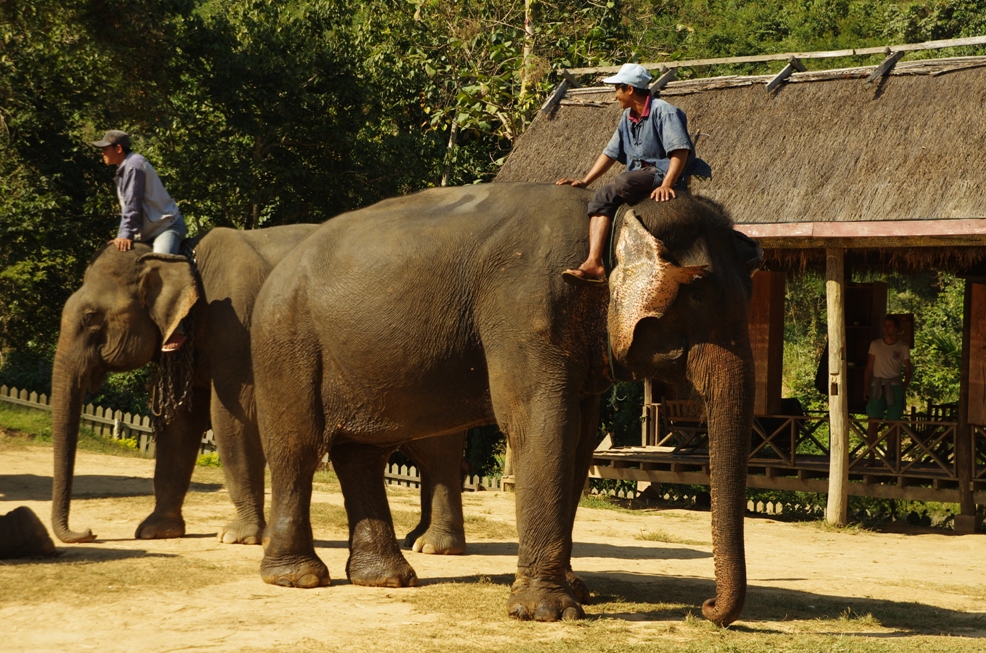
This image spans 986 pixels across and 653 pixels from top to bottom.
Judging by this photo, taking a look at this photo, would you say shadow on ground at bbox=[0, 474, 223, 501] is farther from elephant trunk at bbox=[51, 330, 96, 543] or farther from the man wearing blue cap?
the man wearing blue cap

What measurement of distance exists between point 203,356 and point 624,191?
431 cm

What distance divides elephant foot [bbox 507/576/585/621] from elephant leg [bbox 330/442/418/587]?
1.13 metres

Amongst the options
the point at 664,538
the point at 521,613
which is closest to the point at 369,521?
the point at 521,613

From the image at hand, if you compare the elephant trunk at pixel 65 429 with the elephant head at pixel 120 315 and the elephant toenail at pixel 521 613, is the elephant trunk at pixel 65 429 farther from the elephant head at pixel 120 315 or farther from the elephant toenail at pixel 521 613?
the elephant toenail at pixel 521 613

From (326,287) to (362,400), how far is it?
692mm

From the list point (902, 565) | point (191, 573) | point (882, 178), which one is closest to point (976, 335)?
point (882, 178)

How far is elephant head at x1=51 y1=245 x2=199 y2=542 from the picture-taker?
942 cm

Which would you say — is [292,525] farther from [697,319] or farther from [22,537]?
[697,319]

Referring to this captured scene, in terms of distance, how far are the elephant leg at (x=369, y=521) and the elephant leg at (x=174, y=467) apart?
2330 mm

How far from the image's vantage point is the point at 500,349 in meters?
6.80

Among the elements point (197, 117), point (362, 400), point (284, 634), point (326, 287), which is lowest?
point (284, 634)

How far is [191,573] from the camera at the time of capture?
7.76 metres

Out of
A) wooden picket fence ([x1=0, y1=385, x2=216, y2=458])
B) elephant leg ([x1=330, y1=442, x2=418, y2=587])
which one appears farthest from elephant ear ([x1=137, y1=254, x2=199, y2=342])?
wooden picket fence ([x1=0, y1=385, x2=216, y2=458])

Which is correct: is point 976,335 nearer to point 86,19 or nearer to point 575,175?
point 575,175
